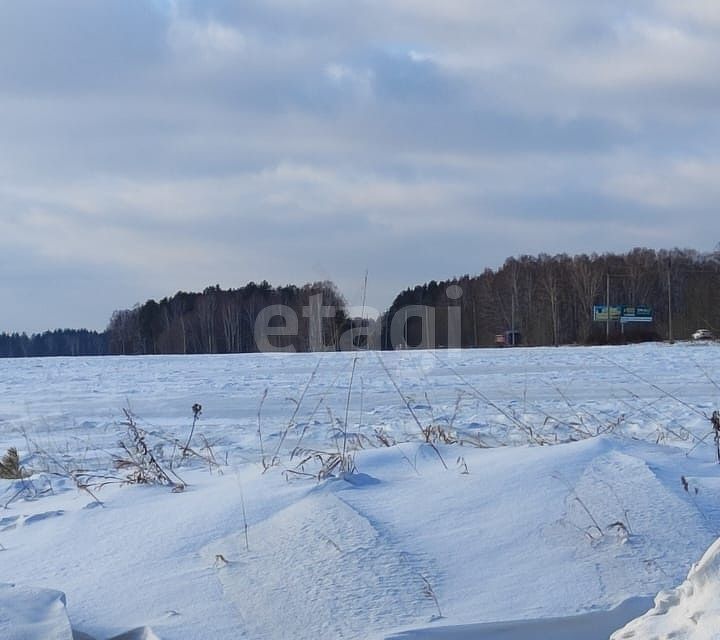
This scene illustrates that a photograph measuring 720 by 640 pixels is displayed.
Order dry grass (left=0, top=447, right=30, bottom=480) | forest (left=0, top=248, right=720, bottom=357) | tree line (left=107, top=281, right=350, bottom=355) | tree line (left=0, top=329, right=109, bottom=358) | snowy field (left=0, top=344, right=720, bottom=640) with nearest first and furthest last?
snowy field (left=0, top=344, right=720, bottom=640), dry grass (left=0, top=447, right=30, bottom=480), forest (left=0, top=248, right=720, bottom=357), tree line (left=107, top=281, right=350, bottom=355), tree line (left=0, top=329, right=109, bottom=358)

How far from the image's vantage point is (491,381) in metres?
11.7

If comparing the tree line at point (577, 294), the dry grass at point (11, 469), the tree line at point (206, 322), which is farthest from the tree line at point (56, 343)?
the dry grass at point (11, 469)

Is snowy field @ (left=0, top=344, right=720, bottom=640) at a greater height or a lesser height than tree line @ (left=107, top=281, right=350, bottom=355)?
lesser

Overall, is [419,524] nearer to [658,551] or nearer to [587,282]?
[658,551]

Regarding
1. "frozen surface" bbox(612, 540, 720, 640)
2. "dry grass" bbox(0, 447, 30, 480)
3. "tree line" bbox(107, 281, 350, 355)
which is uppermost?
"tree line" bbox(107, 281, 350, 355)

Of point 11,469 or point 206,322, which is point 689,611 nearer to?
point 11,469

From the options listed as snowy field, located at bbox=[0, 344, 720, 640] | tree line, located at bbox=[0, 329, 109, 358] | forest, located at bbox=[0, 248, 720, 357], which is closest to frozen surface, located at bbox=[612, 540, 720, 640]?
snowy field, located at bbox=[0, 344, 720, 640]

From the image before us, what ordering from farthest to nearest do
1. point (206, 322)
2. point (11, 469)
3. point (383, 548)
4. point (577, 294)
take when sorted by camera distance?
point (206, 322) < point (577, 294) < point (11, 469) < point (383, 548)

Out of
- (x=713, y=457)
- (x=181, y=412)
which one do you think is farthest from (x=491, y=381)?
(x=713, y=457)

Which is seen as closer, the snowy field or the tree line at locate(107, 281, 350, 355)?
the snowy field

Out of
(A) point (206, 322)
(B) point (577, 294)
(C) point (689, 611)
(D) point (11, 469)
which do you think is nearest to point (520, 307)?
(B) point (577, 294)

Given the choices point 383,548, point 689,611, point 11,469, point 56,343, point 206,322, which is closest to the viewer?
point 689,611

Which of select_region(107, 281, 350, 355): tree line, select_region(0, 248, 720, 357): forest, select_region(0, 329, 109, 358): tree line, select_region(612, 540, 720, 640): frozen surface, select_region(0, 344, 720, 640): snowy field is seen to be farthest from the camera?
select_region(0, 329, 109, 358): tree line

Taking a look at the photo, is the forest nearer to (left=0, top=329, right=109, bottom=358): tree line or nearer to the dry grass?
(left=0, top=329, right=109, bottom=358): tree line
